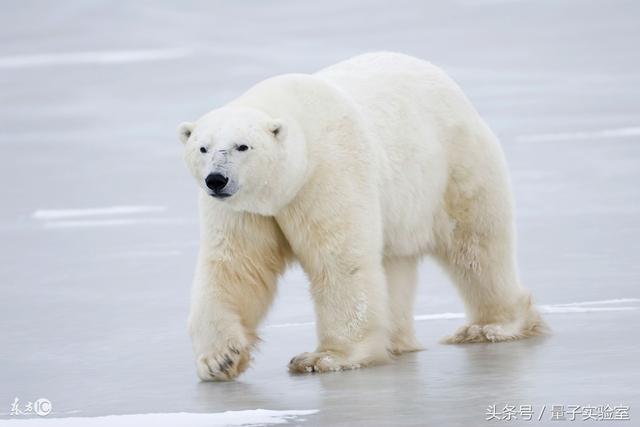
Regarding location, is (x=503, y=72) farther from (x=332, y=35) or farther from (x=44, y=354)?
(x=44, y=354)

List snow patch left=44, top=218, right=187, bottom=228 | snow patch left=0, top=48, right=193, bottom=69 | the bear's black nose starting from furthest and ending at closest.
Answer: snow patch left=0, top=48, right=193, bottom=69 → snow patch left=44, top=218, right=187, bottom=228 → the bear's black nose

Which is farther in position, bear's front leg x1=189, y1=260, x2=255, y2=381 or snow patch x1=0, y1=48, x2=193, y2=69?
snow patch x1=0, y1=48, x2=193, y2=69

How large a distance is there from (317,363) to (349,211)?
556 mm

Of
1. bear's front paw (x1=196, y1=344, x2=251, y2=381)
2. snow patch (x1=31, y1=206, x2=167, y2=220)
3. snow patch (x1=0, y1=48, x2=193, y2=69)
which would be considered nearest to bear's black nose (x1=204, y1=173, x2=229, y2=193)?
bear's front paw (x1=196, y1=344, x2=251, y2=381)

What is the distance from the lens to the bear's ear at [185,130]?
16.0 ft

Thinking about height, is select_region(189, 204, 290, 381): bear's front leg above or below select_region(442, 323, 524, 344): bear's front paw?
above

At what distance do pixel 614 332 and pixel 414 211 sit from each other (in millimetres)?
912

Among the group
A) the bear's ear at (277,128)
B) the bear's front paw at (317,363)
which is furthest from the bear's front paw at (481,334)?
the bear's ear at (277,128)

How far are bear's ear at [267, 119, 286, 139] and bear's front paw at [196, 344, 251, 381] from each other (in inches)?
29.2

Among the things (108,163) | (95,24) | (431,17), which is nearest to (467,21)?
(431,17)

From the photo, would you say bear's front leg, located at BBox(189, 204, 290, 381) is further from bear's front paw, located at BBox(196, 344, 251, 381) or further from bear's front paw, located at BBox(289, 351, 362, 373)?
bear's front paw, located at BBox(289, 351, 362, 373)

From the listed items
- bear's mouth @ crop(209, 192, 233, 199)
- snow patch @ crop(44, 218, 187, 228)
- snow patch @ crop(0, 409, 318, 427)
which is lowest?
snow patch @ crop(44, 218, 187, 228)

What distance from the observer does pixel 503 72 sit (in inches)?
571

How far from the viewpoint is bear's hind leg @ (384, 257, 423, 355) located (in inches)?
217
